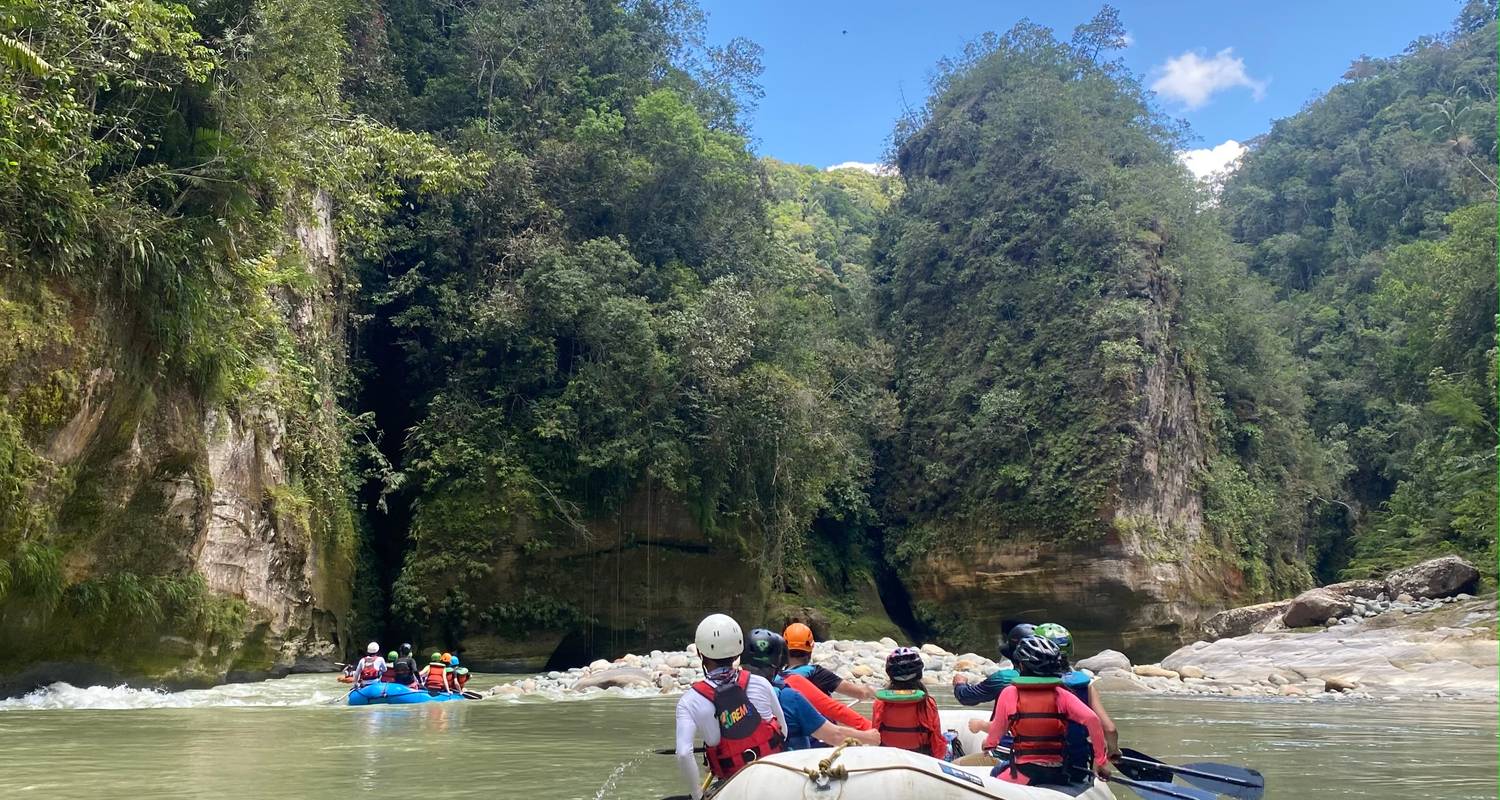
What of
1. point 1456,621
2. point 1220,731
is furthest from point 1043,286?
point 1220,731

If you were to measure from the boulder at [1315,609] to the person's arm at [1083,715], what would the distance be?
16383mm

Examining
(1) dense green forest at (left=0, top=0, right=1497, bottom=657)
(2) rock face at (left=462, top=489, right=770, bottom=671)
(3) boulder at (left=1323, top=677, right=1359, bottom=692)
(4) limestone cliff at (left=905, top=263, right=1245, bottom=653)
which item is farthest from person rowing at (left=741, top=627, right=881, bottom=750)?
(4) limestone cliff at (left=905, top=263, right=1245, bottom=653)

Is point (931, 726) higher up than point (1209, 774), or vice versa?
point (931, 726)

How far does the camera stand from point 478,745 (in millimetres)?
7652

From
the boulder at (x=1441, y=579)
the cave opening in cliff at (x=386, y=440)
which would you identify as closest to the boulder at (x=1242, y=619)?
the boulder at (x=1441, y=579)

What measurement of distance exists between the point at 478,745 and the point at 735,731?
447 cm

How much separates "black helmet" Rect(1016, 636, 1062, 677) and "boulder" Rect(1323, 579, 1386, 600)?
17883 millimetres

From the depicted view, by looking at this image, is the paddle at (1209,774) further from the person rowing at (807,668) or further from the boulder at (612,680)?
the boulder at (612,680)

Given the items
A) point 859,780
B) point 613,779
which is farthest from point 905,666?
point 613,779

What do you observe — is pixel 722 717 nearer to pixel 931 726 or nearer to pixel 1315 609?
pixel 931 726

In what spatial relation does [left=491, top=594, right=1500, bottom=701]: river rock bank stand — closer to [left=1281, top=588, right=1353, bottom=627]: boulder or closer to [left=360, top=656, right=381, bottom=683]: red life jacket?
[left=1281, top=588, right=1353, bottom=627]: boulder

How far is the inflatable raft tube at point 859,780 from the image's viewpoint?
3135 millimetres

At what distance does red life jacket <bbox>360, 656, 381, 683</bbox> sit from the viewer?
38.6 feet

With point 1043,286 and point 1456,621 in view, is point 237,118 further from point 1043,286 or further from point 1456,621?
point 1043,286
